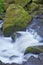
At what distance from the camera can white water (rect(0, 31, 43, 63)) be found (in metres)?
8.73

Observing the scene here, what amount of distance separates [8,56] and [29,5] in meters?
9.72

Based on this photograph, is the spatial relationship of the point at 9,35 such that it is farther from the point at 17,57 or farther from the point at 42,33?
the point at 17,57

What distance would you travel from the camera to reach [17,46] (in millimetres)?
10578

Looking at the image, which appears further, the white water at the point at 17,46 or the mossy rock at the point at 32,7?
the mossy rock at the point at 32,7

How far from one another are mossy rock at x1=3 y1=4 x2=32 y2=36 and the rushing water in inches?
12.1

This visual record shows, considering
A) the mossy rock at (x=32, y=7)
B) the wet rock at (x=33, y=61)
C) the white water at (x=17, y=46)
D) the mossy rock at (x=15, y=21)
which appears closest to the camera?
the wet rock at (x=33, y=61)

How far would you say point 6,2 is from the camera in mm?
19203

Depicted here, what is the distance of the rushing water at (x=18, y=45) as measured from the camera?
8.79 meters

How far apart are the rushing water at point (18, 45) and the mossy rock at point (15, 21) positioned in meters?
0.31

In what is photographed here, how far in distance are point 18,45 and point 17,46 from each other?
127mm

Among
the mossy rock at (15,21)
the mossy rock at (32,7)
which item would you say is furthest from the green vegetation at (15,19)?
the mossy rock at (32,7)

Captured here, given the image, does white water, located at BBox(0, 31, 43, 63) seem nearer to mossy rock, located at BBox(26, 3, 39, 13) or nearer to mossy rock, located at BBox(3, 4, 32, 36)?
mossy rock, located at BBox(3, 4, 32, 36)

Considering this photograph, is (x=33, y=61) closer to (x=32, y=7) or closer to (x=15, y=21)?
(x=15, y=21)

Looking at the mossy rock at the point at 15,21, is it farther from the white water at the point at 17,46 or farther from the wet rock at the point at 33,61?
the wet rock at the point at 33,61
